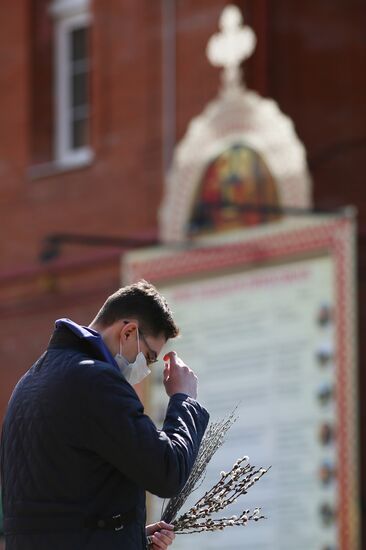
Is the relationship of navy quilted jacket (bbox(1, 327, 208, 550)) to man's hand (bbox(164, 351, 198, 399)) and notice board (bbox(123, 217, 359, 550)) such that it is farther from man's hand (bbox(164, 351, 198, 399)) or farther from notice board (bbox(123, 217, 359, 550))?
notice board (bbox(123, 217, 359, 550))

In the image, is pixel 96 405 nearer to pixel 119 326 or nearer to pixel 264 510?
pixel 119 326

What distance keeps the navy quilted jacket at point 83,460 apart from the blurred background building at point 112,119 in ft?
33.6

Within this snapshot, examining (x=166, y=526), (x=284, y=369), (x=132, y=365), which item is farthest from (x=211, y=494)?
(x=284, y=369)

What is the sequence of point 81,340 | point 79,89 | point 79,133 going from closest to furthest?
1. point 81,340
2. point 79,133
3. point 79,89

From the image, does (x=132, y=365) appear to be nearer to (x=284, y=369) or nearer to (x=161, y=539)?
(x=161, y=539)

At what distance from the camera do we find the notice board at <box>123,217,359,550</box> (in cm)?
1416

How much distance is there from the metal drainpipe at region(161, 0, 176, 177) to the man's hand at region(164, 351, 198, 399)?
11.3 metres

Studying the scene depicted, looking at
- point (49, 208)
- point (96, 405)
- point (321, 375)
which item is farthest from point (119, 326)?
point (49, 208)

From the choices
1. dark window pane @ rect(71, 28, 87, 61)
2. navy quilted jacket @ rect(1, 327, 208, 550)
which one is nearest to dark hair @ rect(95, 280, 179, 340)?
navy quilted jacket @ rect(1, 327, 208, 550)

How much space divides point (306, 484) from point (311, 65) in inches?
142

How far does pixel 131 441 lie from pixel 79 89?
1392 cm

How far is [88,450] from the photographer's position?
16.6 feet

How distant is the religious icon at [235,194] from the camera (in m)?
15.3

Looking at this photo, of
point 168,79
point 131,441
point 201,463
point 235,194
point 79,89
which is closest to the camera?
point 131,441
